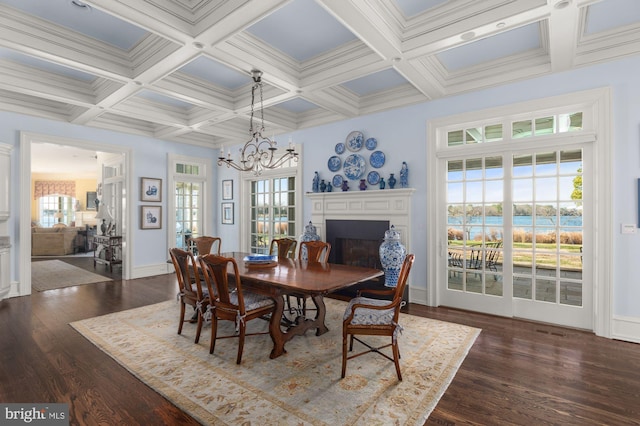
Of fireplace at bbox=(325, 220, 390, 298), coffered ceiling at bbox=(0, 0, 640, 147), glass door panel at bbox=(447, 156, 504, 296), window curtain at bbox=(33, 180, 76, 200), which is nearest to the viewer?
coffered ceiling at bbox=(0, 0, 640, 147)

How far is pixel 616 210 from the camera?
328 centimetres

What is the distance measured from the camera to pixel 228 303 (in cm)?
292

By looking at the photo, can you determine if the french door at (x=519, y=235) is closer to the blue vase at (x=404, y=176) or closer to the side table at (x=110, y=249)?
the blue vase at (x=404, y=176)

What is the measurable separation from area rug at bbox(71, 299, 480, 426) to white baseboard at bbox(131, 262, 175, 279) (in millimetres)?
2628

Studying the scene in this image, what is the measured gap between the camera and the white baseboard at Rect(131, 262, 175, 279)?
245 inches

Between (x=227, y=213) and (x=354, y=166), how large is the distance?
11.6 feet

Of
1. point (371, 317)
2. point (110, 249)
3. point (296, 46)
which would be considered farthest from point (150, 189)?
point (371, 317)

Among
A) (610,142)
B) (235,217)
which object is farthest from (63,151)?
(610,142)

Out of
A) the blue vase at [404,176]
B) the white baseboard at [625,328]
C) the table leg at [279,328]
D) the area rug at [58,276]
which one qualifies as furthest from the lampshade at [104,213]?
the white baseboard at [625,328]

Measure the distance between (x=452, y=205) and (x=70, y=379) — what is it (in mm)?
4403

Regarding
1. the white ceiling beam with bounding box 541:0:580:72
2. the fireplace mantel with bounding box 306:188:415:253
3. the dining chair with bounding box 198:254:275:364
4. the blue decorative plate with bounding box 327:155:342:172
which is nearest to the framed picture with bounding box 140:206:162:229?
the fireplace mantel with bounding box 306:188:415:253

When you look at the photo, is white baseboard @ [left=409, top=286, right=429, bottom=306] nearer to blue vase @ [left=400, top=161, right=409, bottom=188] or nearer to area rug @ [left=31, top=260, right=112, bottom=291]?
blue vase @ [left=400, top=161, right=409, bottom=188]

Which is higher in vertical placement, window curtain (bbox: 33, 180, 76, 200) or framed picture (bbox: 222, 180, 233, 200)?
window curtain (bbox: 33, 180, 76, 200)

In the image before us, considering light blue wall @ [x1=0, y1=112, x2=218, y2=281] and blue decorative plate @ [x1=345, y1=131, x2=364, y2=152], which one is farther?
blue decorative plate @ [x1=345, y1=131, x2=364, y2=152]
